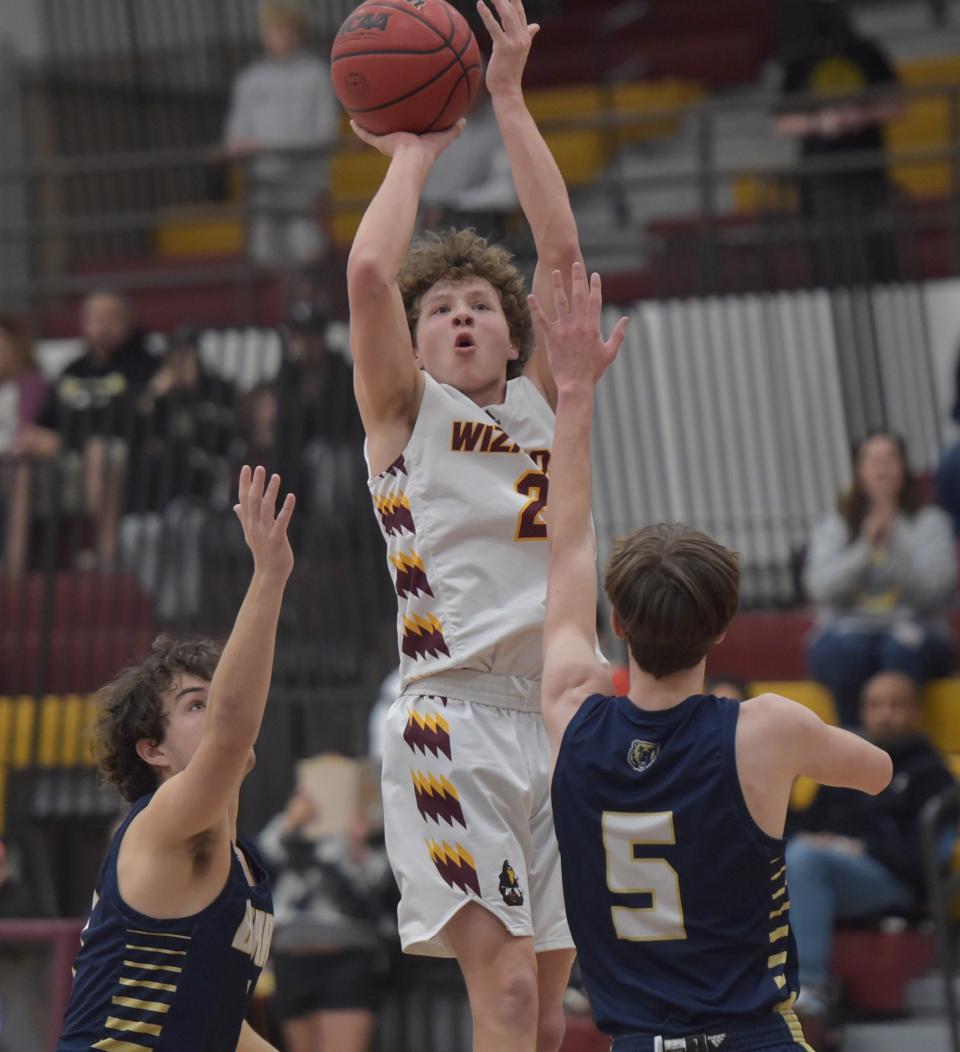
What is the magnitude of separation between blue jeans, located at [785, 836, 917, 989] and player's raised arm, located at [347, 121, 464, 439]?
132 inches

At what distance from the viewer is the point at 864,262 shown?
9625mm

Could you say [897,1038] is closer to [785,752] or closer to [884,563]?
[884,563]

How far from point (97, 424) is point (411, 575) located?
581cm

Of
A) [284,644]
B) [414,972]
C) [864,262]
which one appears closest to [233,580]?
[284,644]

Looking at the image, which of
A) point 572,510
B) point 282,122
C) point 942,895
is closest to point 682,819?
point 572,510

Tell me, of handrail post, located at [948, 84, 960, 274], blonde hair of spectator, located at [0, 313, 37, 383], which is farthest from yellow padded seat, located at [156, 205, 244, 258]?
handrail post, located at [948, 84, 960, 274]

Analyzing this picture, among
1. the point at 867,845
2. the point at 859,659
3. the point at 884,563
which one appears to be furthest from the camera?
the point at 884,563

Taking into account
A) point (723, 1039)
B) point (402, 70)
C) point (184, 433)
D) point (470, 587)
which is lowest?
point (723, 1039)

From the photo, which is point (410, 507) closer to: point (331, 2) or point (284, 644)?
point (284, 644)

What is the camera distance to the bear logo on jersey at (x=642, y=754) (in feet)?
11.5

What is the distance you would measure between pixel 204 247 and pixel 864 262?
5994 mm

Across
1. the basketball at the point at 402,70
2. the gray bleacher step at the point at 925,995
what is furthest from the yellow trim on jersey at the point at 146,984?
the gray bleacher step at the point at 925,995

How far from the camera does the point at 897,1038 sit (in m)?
7.39

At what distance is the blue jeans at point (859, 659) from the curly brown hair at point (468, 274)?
381cm
